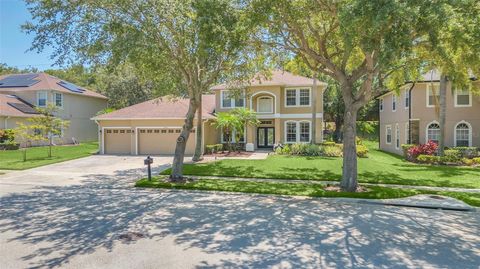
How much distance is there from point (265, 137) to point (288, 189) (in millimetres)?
16785

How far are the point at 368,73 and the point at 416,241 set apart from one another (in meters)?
6.60

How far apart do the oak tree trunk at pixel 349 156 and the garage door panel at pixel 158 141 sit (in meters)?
14.9

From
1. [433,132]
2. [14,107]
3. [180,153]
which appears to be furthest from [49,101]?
[433,132]

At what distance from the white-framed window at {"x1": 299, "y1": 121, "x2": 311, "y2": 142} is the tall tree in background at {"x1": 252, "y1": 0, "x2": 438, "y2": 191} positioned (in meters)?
10.8

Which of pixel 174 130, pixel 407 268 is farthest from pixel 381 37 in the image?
pixel 174 130

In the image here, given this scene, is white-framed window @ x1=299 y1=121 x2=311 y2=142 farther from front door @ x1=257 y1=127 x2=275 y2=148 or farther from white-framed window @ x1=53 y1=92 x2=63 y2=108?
white-framed window @ x1=53 y1=92 x2=63 y2=108

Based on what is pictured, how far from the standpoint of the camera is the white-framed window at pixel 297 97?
90.7ft

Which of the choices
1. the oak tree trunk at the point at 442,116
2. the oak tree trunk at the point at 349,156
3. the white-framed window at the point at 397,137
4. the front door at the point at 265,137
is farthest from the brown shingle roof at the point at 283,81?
the oak tree trunk at the point at 349,156

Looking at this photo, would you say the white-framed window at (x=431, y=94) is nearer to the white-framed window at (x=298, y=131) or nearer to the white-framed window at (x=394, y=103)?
the white-framed window at (x=394, y=103)

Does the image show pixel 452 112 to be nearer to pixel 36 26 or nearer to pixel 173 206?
pixel 173 206

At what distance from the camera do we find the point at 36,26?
12.1 m

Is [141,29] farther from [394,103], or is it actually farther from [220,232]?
[394,103]

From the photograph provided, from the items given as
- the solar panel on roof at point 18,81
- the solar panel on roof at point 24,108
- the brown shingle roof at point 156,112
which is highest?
the solar panel on roof at point 18,81

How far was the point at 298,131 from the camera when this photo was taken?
27672 mm
